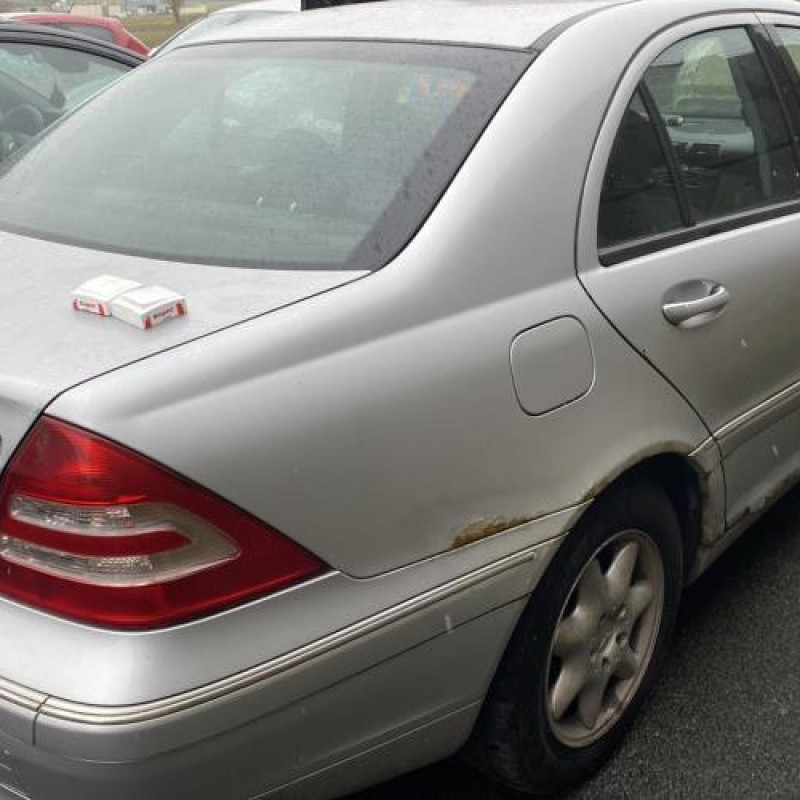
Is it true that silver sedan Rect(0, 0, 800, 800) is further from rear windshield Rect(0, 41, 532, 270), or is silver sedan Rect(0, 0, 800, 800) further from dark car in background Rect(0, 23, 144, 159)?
→ dark car in background Rect(0, 23, 144, 159)

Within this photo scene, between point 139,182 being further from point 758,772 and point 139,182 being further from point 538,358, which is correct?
point 758,772

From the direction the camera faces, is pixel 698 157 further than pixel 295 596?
Yes

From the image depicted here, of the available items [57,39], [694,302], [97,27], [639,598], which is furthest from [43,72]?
[97,27]

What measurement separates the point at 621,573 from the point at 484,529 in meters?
0.55

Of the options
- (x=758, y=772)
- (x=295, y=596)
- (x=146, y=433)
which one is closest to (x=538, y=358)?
(x=295, y=596)

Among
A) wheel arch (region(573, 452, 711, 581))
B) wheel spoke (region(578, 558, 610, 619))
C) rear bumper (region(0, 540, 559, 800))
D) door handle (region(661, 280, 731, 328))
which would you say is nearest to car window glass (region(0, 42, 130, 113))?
door handle (region(661, 280, 731, 328))

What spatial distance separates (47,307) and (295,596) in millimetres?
609

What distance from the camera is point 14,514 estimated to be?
5.20 ft

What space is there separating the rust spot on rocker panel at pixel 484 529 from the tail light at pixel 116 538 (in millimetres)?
354

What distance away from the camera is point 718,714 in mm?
2576

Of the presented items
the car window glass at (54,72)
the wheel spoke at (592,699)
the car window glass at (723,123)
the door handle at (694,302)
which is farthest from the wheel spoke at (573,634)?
the car window glass at (54,72)

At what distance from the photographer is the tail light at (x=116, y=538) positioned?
152cm

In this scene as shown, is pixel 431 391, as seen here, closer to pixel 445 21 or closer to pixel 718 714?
pixel 445 21

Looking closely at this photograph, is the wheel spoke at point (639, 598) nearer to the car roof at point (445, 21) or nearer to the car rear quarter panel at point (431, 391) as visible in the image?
the car rear quarter panel at point (431, 391)
